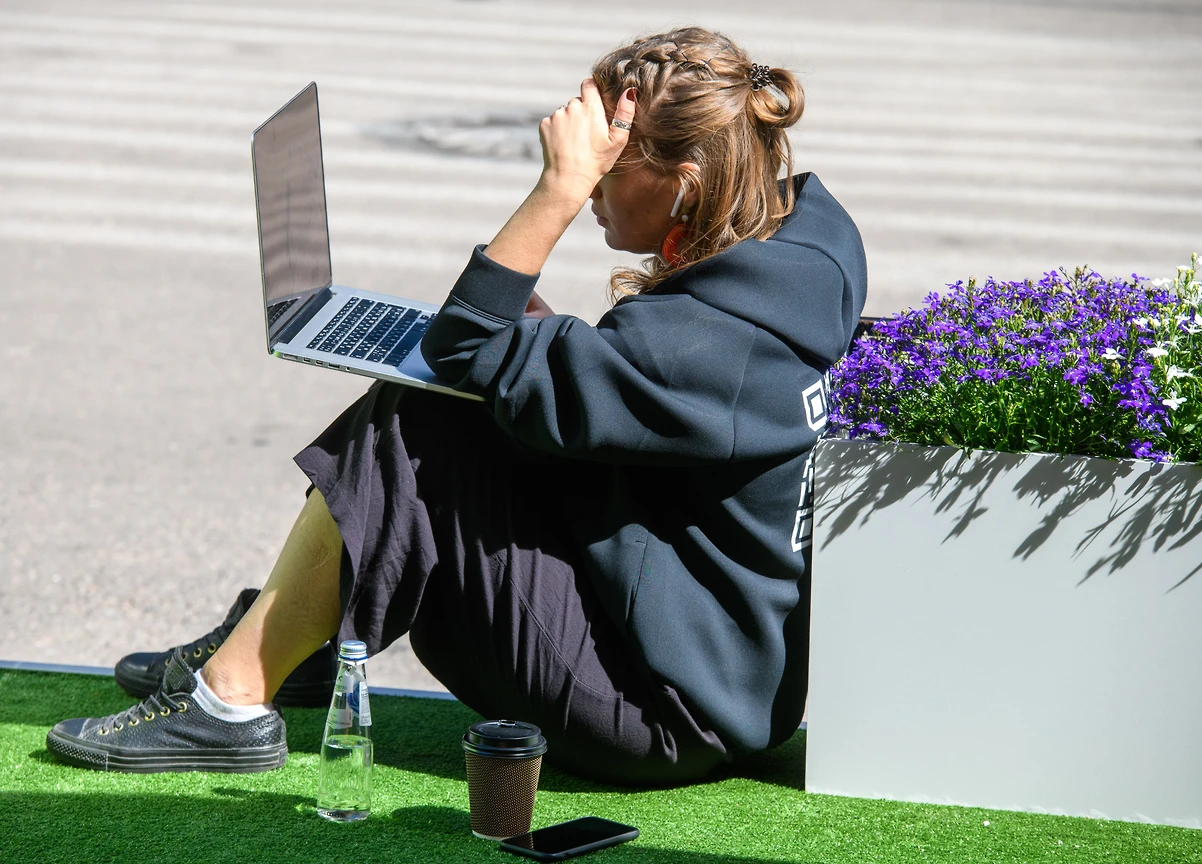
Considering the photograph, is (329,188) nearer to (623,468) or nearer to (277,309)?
(277,309)

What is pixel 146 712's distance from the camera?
266 centimetres

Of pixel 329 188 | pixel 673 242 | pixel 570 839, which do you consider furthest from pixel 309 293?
pixel 329 188

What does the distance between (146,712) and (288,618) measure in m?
0.37

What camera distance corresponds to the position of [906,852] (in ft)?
7.87

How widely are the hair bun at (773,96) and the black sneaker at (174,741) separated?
1.50 meters

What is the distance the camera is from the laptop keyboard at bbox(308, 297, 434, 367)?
8.32 feet

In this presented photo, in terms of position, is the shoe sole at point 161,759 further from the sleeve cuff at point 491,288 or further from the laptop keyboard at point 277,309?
the sleeve cuff at point 491,288

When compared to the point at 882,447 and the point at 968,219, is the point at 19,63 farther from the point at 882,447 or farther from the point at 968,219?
the point at 882,447

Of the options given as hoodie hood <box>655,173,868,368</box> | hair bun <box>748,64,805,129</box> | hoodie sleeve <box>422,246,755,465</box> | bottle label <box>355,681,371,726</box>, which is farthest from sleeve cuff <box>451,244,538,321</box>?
bottle label <box>355,681,371,726</box>

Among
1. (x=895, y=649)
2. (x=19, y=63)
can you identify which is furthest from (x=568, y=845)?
(x=19, y=63)

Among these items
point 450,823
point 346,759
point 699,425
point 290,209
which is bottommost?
point 450,823

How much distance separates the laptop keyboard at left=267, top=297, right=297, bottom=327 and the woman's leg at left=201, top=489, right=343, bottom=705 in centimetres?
34

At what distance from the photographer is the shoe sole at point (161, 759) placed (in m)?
2.63

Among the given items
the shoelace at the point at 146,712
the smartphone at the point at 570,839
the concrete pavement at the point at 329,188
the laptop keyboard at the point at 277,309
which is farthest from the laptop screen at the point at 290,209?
the concrete pavement at the point at 329,188
